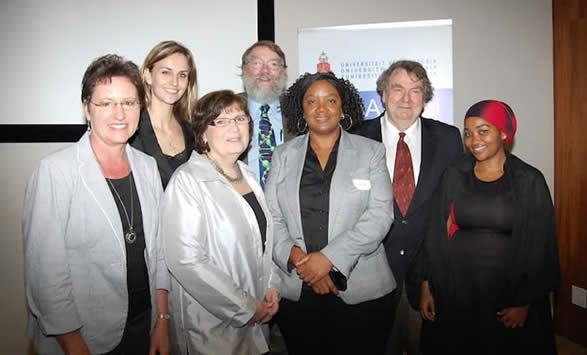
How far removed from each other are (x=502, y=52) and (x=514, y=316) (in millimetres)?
2175

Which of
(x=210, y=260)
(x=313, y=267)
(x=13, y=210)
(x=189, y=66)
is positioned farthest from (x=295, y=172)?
(x=13, y=210)

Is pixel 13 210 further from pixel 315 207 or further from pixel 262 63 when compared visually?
pixel 315 207

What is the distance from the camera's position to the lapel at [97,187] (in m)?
1.63

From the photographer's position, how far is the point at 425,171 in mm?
2326

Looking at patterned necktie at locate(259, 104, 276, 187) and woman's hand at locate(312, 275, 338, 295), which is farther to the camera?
patterned necktie at locate(259, 104, 276, 187)

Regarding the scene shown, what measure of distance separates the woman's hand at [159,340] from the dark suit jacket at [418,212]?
124 cm

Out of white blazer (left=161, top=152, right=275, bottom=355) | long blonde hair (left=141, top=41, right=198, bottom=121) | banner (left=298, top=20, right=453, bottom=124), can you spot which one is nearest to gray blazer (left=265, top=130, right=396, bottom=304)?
white blazer (left=161, top=152, right=275, bottom=355)

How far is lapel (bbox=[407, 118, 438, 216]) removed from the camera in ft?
7.52

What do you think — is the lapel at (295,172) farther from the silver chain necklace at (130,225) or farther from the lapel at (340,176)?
the silver chain necklace at (130,225)

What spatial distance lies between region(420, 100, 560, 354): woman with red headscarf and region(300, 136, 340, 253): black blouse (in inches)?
24.9

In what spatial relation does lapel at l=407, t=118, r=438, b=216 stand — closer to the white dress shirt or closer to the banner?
the white dress shirt

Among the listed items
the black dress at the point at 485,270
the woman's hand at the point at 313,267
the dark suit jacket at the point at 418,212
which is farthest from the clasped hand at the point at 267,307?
the black dress at the point at 485,270

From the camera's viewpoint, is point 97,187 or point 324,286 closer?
point 97,187

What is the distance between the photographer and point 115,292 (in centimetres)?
168
